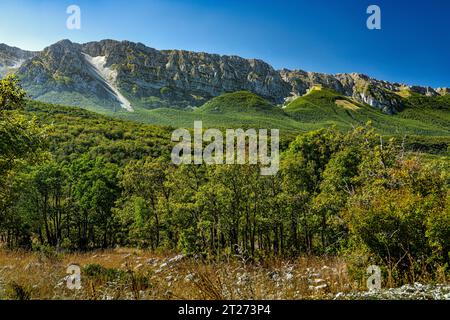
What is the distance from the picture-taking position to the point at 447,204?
1263 centimetres

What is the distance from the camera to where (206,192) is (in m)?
34.2

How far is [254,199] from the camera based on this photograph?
3475 cm

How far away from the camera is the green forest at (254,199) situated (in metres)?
13.2

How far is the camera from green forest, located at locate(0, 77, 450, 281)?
519 inches
